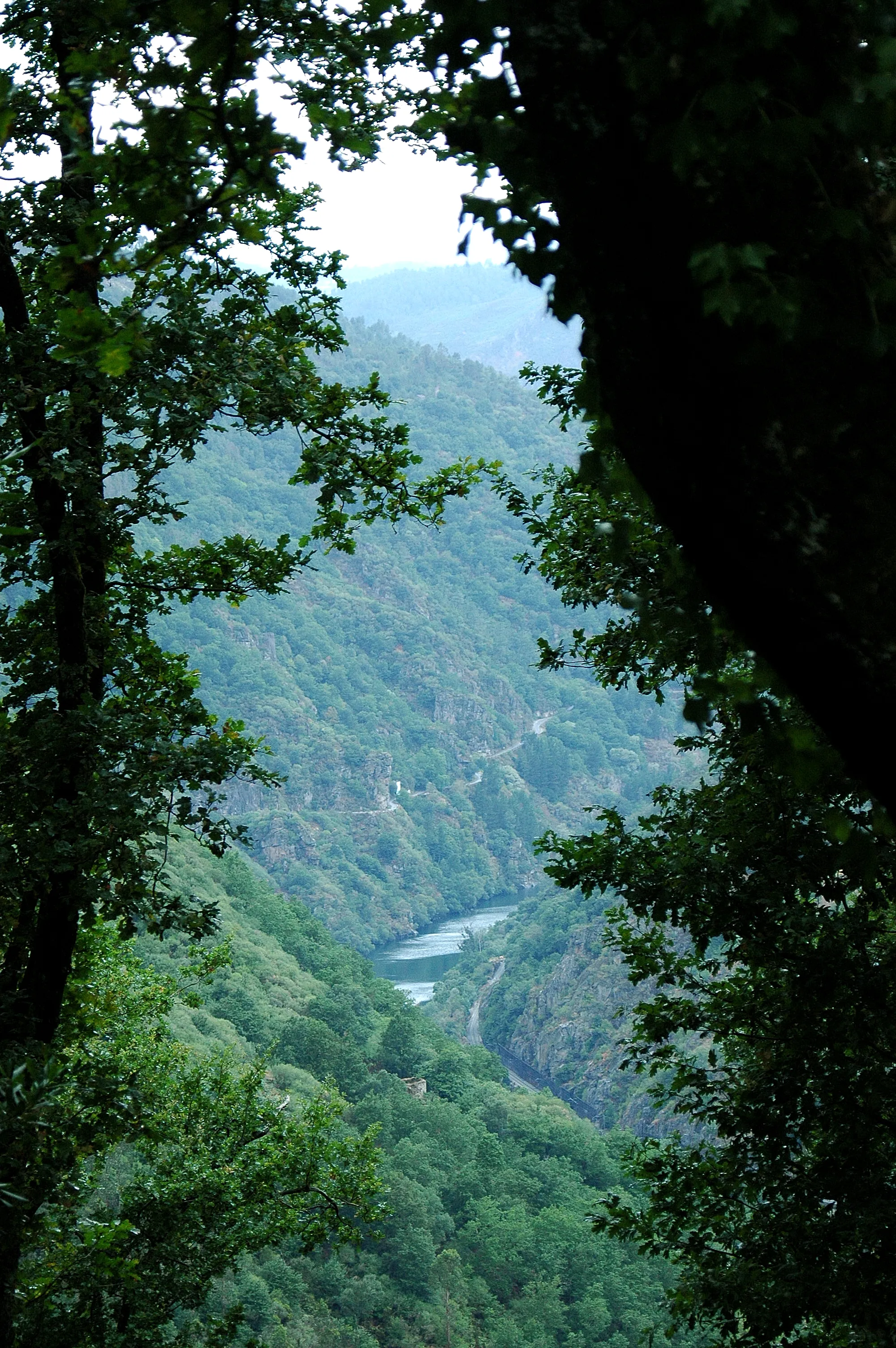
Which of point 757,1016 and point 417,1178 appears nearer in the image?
point 757,1016

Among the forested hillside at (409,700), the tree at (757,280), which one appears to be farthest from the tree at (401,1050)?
the tree at (757,280)

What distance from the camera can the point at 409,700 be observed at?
430 feet

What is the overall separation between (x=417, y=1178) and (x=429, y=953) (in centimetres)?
5259

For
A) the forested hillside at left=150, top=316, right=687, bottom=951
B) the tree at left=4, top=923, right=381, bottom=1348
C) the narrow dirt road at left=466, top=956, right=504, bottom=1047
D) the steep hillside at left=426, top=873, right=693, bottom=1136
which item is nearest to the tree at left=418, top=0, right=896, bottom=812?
the tree at left=4, top=923, right=381, bottom=1348

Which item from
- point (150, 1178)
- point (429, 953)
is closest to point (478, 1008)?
point (429, 953)

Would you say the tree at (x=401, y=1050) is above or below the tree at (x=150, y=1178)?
below

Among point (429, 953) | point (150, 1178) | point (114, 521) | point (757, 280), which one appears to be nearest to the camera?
point (757, 280)

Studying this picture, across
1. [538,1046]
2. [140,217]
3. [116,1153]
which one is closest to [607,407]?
[140,217]

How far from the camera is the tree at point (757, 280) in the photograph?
38.0 inches

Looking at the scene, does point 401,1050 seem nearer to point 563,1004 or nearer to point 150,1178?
point 563,1004

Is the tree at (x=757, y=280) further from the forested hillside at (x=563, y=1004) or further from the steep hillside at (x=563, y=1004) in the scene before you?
the forested hillside at (x=563, y=1004)

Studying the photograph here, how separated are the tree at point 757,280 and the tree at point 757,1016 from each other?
5.53ft

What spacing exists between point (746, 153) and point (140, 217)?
93cm

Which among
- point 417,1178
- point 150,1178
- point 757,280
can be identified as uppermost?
point 757,280
